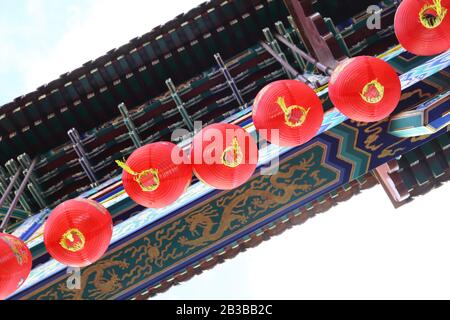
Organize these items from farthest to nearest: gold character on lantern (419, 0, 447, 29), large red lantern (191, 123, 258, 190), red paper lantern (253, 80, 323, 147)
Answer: gold character on lantern (419, 0, 447, 29) < red paper lantern (253, 80, 323, 147) < large red lantern (191, 123, 258, 190)

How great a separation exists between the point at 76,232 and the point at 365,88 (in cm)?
316

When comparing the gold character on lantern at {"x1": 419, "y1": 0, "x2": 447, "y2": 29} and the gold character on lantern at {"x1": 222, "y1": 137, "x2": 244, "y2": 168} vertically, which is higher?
→ the gold character on lantern at {"x1": 419, "y1": 0, "x2": 447, "y2": 29}

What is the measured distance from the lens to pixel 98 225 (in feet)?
18.7

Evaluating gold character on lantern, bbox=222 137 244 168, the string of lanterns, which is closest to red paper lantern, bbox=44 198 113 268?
the string of lanterns

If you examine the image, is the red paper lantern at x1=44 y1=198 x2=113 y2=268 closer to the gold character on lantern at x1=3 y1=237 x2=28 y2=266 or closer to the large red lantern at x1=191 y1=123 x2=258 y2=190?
the gold character on lantern at x1=3 y1=237 x2=28 y2=266

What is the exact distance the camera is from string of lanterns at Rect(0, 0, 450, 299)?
5.58 meters

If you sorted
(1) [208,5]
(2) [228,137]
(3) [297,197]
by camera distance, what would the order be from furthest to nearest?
(1) [208,5] → (3) [297,197] → (2) [228,137]

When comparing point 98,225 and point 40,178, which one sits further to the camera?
point 40,178

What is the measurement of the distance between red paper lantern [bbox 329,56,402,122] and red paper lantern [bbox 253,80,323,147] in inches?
11.4

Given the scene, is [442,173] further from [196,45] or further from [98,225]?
[98,225]

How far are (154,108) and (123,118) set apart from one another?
0.48m

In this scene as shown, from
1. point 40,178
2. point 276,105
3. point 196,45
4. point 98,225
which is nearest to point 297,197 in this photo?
point 276,105

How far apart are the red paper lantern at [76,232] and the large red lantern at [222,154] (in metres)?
1.13

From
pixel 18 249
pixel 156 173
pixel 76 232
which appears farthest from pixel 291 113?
pixel 18 249
